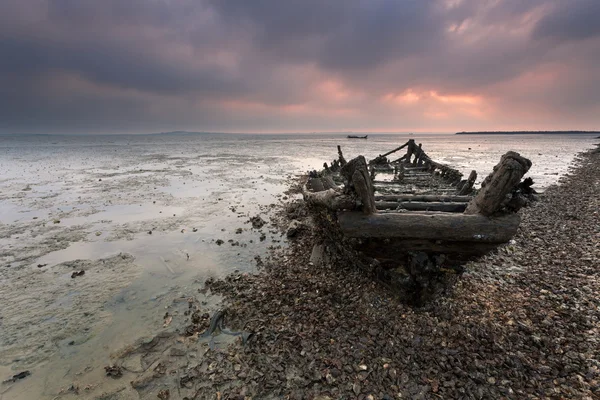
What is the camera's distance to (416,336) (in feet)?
16.7

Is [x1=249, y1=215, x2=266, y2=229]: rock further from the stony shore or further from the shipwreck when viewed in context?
the shipwreck

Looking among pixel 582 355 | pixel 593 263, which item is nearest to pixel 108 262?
pixel 582 355

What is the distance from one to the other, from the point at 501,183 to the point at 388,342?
3.38 metres

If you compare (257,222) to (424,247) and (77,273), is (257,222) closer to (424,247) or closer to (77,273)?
(77,273)

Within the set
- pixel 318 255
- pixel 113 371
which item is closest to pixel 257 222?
pixel 318 255

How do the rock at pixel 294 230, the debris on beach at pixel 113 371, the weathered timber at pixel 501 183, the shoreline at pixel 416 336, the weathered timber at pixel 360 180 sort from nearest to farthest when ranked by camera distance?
the shoreline at pixel 416 336
the weathered timber at pixel 501 183
the weathered timber at pixel 360 180
the debris on beach at pixel 113 371
the rock at pixel 294 230

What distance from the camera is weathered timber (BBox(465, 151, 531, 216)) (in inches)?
177

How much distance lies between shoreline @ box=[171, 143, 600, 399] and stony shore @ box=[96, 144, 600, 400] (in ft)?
0.06

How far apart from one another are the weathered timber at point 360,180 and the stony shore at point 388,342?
2304 millimetres

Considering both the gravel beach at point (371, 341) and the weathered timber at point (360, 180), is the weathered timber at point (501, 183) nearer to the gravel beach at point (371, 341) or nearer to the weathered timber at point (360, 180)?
the weathered timber at point (360, 180)

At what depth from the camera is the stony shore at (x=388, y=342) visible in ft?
14.1

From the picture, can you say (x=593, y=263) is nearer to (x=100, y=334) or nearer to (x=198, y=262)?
(x=198, y=262)

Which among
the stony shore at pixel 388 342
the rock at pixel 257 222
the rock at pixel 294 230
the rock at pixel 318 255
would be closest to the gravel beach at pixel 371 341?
the stony shore at pixel 388 342

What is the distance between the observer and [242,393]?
4359 millimetres
